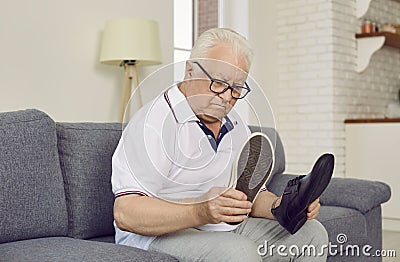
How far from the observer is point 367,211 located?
2727 millimetres

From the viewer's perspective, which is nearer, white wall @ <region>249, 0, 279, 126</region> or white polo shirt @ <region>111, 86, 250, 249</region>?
white polo shirt @ <region>111, 86, 250, 249</region>

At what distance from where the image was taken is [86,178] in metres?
2.05

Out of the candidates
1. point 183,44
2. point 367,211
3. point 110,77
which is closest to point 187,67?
point 367,211

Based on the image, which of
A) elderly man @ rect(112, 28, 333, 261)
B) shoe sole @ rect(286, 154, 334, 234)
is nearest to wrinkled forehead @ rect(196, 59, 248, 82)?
elderly man @ rect(112, 28, 333, 261)

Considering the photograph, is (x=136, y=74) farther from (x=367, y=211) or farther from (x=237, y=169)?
(x=237, y=169)

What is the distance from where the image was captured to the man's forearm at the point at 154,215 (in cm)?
163

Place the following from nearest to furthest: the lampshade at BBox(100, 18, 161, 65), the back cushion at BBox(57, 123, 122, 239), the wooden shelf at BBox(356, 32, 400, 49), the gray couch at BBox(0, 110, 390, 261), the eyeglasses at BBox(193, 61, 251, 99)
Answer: the eyeglasses at BBox(193, 61, 251, 99) → the gray couch at BBox(0, 110, 390, 261) → the back cushion at BBox(57, 123, 122, 239) → the lampshade at BBox(100, 18, 161, 65) → the wooden shelf at BBox(356, 32, 400, 49)

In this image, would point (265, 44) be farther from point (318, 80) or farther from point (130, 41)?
point (130, 41)

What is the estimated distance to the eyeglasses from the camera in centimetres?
153

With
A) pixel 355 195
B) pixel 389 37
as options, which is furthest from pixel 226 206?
pixel 389 37

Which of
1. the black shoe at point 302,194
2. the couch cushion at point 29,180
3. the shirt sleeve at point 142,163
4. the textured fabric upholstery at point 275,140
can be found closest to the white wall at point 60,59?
the textured fabric upholstery at point 275,140

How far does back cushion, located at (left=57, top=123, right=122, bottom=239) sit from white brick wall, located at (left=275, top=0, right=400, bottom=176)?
3171 millimetres

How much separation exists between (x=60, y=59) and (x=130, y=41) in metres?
0.43

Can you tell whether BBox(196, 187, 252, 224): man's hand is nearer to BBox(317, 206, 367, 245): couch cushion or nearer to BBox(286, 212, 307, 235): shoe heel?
BBox(286, 212, 307, 235): shoe heel
